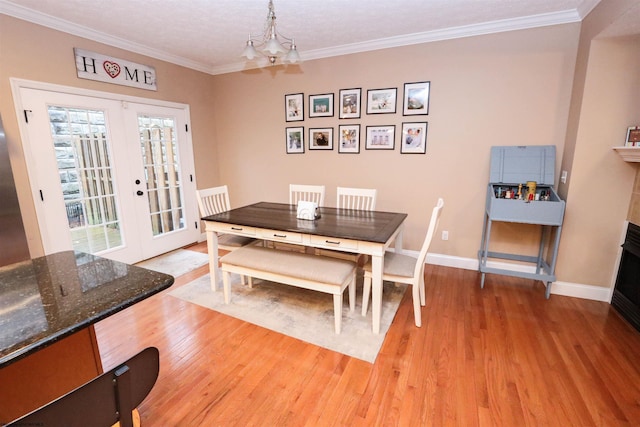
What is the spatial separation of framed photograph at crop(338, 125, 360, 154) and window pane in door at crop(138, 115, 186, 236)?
2.23m

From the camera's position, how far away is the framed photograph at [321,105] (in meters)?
3.78

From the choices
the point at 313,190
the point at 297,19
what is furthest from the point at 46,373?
the point at 297,19

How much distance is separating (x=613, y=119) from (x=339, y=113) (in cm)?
257

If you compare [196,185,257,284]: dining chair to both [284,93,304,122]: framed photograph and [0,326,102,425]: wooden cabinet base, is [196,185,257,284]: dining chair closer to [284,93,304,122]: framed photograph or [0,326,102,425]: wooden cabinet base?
[284,93,304,122]: framed photograph

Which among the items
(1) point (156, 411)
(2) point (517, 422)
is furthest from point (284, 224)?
(2) point (517, 422)

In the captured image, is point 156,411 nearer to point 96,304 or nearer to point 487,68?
point 96,304

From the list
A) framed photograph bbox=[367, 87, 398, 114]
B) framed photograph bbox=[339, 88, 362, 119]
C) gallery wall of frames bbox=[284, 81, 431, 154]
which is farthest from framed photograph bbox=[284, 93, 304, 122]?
framed photograph bbox=[367, 87, 398, 114]

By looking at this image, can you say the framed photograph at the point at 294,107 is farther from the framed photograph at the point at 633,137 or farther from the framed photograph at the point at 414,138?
the framed photograph at the point at 633,137

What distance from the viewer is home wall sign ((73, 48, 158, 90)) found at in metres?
2.99

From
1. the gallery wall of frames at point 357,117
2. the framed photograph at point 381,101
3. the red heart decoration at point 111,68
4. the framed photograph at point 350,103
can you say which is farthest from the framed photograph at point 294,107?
the red heart decoration at point 111,68

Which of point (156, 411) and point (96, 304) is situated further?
point (156, 411)

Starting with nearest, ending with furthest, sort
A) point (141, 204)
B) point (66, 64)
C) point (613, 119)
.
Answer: point (613, 119) → point (66, 64) → point (141, 204)

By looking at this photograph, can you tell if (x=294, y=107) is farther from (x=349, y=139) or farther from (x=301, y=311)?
(x=301, y=311)

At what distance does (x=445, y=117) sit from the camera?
3.25 meters
